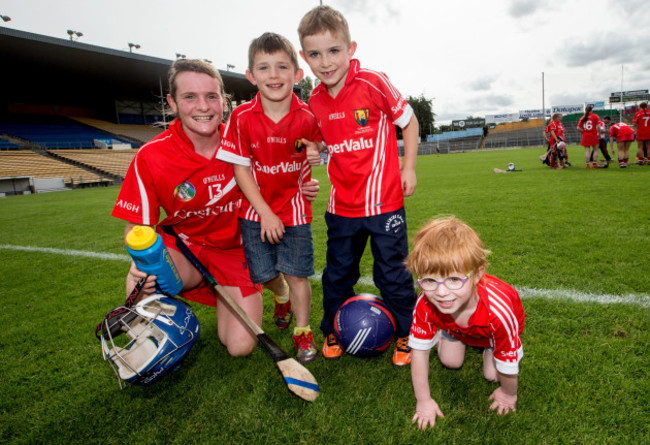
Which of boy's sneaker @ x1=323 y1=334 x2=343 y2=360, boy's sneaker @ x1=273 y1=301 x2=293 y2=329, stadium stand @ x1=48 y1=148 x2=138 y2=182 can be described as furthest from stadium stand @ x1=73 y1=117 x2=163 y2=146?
boy's sneaker @ x1=323 y1=334 x2=343 y2=360

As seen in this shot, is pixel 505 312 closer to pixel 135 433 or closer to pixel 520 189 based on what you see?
pixel 135 433

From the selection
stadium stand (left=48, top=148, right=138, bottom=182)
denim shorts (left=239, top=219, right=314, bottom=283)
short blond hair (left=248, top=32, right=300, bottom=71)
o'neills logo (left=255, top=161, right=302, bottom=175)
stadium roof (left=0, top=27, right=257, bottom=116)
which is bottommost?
denim shorts (left=239, top=219, right=314, bottom=283)

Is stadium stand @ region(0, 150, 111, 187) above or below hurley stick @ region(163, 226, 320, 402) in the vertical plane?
above

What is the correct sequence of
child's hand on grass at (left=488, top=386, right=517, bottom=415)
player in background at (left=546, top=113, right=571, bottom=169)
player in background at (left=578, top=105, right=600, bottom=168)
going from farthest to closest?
player in background at (left=546, top=113, right=571, bottom=169) < player in background at (left=578, top=105, right=600, bottom=168) < child's hand on grass at (left=488, top=386, right=517, bottom=415)

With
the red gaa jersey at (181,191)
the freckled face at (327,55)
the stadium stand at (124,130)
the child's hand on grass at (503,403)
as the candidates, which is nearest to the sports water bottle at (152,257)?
the red gaa jersey at (181,191)

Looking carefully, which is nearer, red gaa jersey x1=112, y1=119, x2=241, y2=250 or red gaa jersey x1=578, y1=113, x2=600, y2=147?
red gaa jersey x1=112, y1=119, x2=241, y2=250

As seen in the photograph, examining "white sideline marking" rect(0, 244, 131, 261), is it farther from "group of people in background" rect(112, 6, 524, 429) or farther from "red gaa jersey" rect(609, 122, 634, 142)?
"red gaa jersey" rect(609, 122, 634, 142)

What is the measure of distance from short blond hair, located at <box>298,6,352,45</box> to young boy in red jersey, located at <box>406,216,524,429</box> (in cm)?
140

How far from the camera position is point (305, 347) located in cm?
267

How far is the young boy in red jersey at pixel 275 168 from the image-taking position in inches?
102

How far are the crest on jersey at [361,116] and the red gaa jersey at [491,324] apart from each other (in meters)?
1.22

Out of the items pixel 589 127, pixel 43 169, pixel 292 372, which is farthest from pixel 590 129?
pixel 43 169

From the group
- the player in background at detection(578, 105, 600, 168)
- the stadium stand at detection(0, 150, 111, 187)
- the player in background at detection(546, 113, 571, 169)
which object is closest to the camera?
the player in background at detection(578, 105, 600, 168)

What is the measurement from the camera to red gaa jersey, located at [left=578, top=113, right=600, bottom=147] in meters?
12.0
